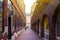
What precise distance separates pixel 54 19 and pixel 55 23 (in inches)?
9.4

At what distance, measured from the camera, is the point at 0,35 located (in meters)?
7.04

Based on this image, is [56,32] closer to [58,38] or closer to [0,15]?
[58,38]

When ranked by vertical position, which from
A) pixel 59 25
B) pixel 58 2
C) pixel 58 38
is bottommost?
pixel 58 38

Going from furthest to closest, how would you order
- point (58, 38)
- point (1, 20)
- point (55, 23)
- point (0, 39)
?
1. point (55, 23)
2. point (58, 38)
3. point (1, 20)
4. point (0, 39)

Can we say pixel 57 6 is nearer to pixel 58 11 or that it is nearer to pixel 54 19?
pixel 58 11

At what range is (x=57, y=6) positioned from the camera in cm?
774

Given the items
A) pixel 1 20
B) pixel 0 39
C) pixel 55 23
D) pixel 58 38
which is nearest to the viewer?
pixel 0 39

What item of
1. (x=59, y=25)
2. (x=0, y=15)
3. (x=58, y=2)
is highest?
(x=58, y=2)

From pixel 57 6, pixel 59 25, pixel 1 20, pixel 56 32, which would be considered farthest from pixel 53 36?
pixel 1 20

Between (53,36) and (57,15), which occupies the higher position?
(57,15)

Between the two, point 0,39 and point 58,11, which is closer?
point 0,39

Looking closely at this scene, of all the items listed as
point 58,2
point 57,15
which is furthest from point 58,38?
point 58,2

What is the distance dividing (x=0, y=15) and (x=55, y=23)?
3.10m

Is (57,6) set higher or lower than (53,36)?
higher
